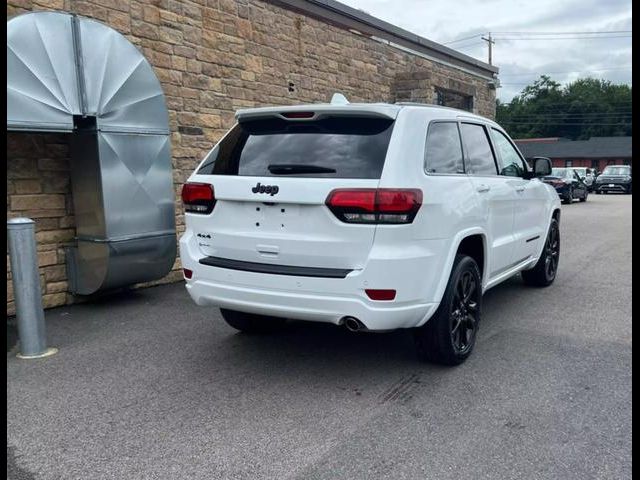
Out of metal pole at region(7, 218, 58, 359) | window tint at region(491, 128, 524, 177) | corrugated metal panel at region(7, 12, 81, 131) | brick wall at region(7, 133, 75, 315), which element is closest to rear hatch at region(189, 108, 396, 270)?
metal pole at region(7, 218, 58, 359)

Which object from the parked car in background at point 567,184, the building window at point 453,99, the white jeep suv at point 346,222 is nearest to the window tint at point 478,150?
the white jeep suv at point 346,222

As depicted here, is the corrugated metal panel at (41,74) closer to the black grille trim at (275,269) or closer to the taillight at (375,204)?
the black grille trim at (275,269)

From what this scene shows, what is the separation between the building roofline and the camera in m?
9.61

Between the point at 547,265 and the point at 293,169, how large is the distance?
14.2 feet

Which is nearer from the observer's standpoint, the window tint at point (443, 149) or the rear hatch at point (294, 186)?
the rear hatch at point (294, 186)

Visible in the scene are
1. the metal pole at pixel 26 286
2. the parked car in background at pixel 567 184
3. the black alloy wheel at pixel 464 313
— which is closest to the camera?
the black alloy wheel at pixel 464 313

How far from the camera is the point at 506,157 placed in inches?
224

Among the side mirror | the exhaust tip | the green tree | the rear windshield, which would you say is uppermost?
the green tree

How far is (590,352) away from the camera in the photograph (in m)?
4.64

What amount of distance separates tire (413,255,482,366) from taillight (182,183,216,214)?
1.78 meters

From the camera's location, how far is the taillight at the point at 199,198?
4.15 metres

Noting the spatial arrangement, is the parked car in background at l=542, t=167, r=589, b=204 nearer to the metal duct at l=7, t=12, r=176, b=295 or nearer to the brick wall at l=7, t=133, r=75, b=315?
the metal duct at l=7, t=12, r=176, b=295

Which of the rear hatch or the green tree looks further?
the green tree

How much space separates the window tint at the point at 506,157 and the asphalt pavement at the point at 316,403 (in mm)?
1442
